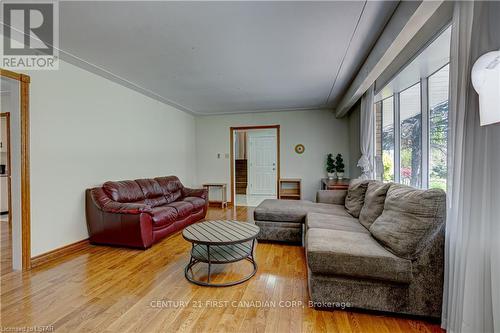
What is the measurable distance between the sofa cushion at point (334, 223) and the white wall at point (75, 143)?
10.1 ft

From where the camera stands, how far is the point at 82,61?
305cm

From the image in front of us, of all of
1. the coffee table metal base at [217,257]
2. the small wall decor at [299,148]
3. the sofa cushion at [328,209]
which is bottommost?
the coffee table metal base at [217,257]

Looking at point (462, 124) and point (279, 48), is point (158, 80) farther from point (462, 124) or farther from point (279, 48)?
point (462, 124)

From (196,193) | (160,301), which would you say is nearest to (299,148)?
(196,193)

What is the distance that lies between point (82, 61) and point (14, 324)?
2.85 metres

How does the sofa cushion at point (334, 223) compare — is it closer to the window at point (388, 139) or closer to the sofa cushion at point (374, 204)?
the sofa cushion at point (374, 204)

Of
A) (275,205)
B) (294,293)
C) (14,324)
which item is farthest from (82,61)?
(294,293)

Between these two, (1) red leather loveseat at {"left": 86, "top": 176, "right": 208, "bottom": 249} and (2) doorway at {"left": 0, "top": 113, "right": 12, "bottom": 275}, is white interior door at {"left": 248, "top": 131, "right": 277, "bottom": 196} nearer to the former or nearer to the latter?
(1) red leather loveseat at {"left": 86, "top": 176, "right": 208, "bottom": 249}

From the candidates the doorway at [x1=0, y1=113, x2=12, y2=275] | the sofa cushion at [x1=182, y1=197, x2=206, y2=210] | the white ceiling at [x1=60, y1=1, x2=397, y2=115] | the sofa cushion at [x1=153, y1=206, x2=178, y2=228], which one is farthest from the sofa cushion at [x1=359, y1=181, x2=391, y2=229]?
Answer: the doorway at [x1=0, y1=113, x2=12, y2=275]

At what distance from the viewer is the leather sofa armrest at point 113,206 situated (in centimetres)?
311

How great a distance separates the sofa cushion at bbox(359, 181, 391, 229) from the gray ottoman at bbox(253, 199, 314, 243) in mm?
817

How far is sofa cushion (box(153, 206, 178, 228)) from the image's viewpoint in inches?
128

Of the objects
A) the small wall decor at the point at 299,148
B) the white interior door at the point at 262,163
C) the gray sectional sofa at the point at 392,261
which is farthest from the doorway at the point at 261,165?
the gray sectional sofa at the point at 392,261

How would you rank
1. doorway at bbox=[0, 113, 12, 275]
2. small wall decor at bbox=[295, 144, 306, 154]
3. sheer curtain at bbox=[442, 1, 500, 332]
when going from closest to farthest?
sheer curtain at bbox=[442, 1, 500, 332]
doorway at bbox=[0, 113, 12, 275]
small wall decor at bbox=[295, 144, 306, 154]
